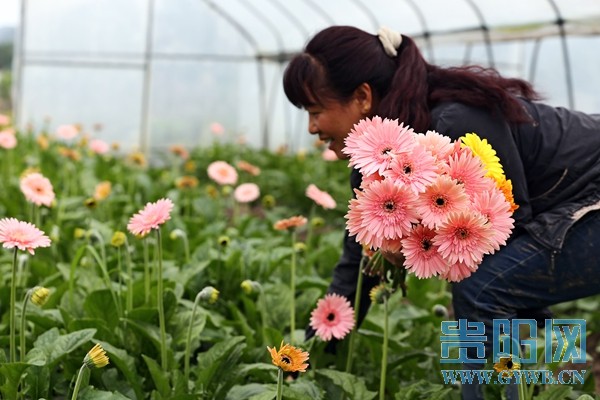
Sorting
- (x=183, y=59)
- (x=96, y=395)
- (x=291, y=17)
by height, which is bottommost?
(x=96, y=395)

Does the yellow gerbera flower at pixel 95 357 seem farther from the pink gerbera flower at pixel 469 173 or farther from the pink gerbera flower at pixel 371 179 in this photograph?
the pink gerbera flower at pixel 469 173

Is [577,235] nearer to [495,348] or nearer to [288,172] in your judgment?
[495,348]

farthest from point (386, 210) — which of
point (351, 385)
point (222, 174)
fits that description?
point (222, 174)

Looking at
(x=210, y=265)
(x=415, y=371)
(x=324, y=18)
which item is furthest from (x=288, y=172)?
(x=415, y=371)

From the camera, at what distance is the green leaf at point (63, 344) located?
7.32ft

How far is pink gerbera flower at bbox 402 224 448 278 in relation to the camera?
1.63 metres

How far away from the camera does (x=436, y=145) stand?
1.66m

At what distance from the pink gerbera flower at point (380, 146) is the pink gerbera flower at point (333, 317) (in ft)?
2.80

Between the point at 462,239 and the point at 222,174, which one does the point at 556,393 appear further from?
the point at 222,174

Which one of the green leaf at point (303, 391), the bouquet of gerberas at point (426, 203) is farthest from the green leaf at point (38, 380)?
the bouquet of gerberas at point (426, 203)

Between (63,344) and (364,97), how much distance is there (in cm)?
107

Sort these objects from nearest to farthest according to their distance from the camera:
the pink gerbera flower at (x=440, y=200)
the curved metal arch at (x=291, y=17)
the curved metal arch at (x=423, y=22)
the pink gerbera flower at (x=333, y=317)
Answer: the pink gerbera flower at (x=440, y=200)
the pink gerbera flower at (x=333, y=317)
the curved metal arch at (x=423, y=22)
the curved metal arch at (x=291, y=17)

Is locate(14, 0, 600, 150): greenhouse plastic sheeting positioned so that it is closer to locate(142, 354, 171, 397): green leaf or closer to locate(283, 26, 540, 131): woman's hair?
locate(283, 26, 540, 131): woman's hair

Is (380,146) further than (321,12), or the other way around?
(321,12)
